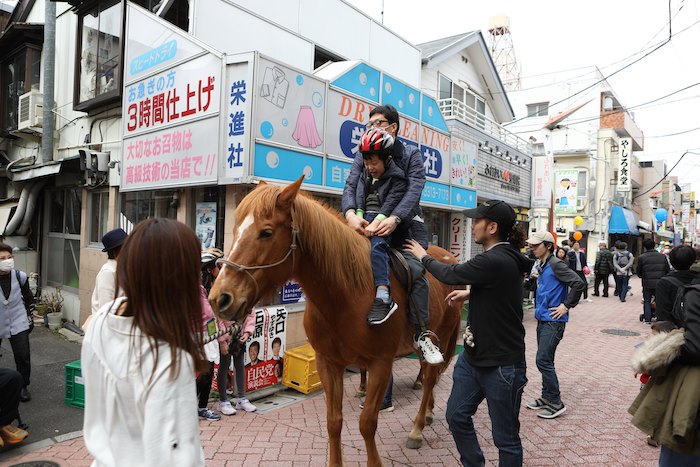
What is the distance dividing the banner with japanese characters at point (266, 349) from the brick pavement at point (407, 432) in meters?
0.68

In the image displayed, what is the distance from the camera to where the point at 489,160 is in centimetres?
1381

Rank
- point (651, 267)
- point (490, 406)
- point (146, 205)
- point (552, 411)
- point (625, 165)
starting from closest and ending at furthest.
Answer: point (490, 406), point (552, 411), point (146, 205), point (651, 267), point (625, 165)

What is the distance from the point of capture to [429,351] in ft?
11.6

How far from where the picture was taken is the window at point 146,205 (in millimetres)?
7564

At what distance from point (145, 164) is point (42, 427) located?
439 centimetres

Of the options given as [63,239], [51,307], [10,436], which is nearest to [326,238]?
[10,436]

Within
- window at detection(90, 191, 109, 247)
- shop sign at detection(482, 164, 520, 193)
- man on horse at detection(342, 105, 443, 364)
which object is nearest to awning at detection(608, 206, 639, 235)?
shop sign at detection(482, 164, 520, 193)

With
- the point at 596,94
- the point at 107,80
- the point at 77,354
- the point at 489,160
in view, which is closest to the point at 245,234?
the point at 77,354

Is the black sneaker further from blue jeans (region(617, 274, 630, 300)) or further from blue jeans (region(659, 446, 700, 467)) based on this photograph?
blue jeans (region(617, 274, 630, 300))

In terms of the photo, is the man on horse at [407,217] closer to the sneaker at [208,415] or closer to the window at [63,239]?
the sneaker at [208,415]

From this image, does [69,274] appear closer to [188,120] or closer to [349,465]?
[188,120]

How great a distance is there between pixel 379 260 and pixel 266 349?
3.24 metres

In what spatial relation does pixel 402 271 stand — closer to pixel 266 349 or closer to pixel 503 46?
pixel 266 349

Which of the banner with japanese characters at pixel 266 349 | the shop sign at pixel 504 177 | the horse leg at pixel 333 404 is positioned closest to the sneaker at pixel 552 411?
the horse leg at pixel 333 404
